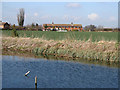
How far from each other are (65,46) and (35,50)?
504 centimetres

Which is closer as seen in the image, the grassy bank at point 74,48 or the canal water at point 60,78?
the canal water at point 60,78

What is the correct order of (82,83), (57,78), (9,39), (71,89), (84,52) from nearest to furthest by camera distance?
(71,89) < (82,83) < (57,78) < (84,52) < (9,39)

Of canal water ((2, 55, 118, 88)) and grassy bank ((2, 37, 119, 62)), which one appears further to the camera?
grassy bank ((2, 37, 119, 62))

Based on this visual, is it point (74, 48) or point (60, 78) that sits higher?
point (74, 48)

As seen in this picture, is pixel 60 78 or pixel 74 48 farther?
pixel 74 48

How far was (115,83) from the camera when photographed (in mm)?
16391

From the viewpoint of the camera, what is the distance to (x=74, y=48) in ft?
98.6

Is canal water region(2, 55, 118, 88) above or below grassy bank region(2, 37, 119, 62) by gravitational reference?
below

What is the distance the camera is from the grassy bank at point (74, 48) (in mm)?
27203

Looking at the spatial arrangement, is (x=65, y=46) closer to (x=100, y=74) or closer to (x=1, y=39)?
(x=100, y=74)

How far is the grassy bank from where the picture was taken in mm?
27203

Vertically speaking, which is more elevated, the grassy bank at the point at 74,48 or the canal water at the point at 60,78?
the grassy bank at the point at 74,48

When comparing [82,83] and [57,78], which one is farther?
[57,78]

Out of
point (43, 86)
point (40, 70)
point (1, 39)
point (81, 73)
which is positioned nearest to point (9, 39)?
point (1, 39)
